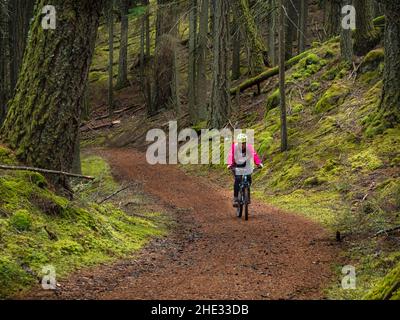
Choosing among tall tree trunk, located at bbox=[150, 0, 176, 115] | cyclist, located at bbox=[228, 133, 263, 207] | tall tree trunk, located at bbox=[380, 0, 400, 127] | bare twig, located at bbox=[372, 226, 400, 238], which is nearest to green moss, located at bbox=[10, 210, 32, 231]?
bare twig, located at bbox=[372, 226, 400, 238]

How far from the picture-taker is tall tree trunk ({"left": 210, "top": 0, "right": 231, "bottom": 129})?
2103 centimetres

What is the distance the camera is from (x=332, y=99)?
17500 mm

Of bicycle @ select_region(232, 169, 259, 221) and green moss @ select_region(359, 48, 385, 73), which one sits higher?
green moss @ select_region(359, 48, 385, 73)

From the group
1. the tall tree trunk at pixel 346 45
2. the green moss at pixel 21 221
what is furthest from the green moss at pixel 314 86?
the green moss at pixel 21 221

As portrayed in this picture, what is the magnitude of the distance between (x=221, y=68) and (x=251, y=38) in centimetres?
524

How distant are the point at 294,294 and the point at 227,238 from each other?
3.38 m

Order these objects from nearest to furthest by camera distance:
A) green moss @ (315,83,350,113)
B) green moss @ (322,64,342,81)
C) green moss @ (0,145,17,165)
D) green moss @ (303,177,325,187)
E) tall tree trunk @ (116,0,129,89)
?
1. green moss @ (0,145,17,165)
2. green moss @ (303,177,325,187)
3. green moss @ (315,83,350,113)
4. green moss @ (322,64,342,81)
5. tall tree trunk @ (116,0,129,89)

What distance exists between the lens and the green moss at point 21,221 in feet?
21.8

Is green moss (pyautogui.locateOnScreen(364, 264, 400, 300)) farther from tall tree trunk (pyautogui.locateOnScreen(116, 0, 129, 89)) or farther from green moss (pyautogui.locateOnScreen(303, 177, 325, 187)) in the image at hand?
tall tree trunk (pyautogui.locateOnScreen(116, 0, 129, 89))

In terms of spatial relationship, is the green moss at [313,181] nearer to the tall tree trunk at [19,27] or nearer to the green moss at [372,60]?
the green moss at [372,60]

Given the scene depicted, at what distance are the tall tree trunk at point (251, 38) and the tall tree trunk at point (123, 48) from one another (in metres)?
12.4

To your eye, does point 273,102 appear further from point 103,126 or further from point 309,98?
point 103,126

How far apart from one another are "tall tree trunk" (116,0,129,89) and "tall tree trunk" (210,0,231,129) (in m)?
15.9

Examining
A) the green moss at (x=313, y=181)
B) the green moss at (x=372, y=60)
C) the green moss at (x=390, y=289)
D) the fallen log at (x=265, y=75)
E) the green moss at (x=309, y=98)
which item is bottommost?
the green moss at (x=390, y=289)
